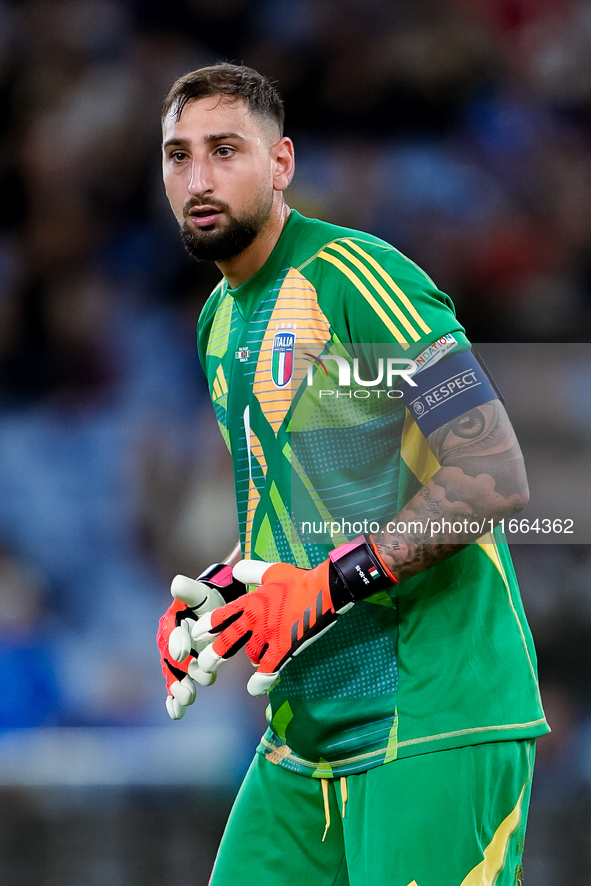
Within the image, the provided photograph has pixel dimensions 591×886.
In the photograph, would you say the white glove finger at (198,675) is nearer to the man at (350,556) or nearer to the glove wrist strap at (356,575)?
the man at (350,556)

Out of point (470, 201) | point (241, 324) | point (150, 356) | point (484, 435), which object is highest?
point (470, 201)

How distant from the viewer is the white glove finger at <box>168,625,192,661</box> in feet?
4.66

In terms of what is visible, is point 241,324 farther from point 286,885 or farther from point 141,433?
point 141,433

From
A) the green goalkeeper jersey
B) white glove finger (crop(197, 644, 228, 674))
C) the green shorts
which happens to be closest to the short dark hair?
the green goalkeeper jersey

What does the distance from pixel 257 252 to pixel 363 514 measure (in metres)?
0.46

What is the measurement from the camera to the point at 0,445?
3.29m

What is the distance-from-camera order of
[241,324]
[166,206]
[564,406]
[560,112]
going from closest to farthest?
[241,324], [564,406], [560,112], [166,206]

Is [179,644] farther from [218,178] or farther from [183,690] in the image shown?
[218,178]

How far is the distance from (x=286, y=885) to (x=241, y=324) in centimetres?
89

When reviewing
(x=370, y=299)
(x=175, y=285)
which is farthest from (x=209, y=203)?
(x=175, y=285)

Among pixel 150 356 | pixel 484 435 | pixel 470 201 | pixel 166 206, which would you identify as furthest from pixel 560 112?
pixel 484 435

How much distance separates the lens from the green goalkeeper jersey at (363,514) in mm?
1346

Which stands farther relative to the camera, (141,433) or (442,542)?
(141,433)

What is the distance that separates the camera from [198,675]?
1.38m
